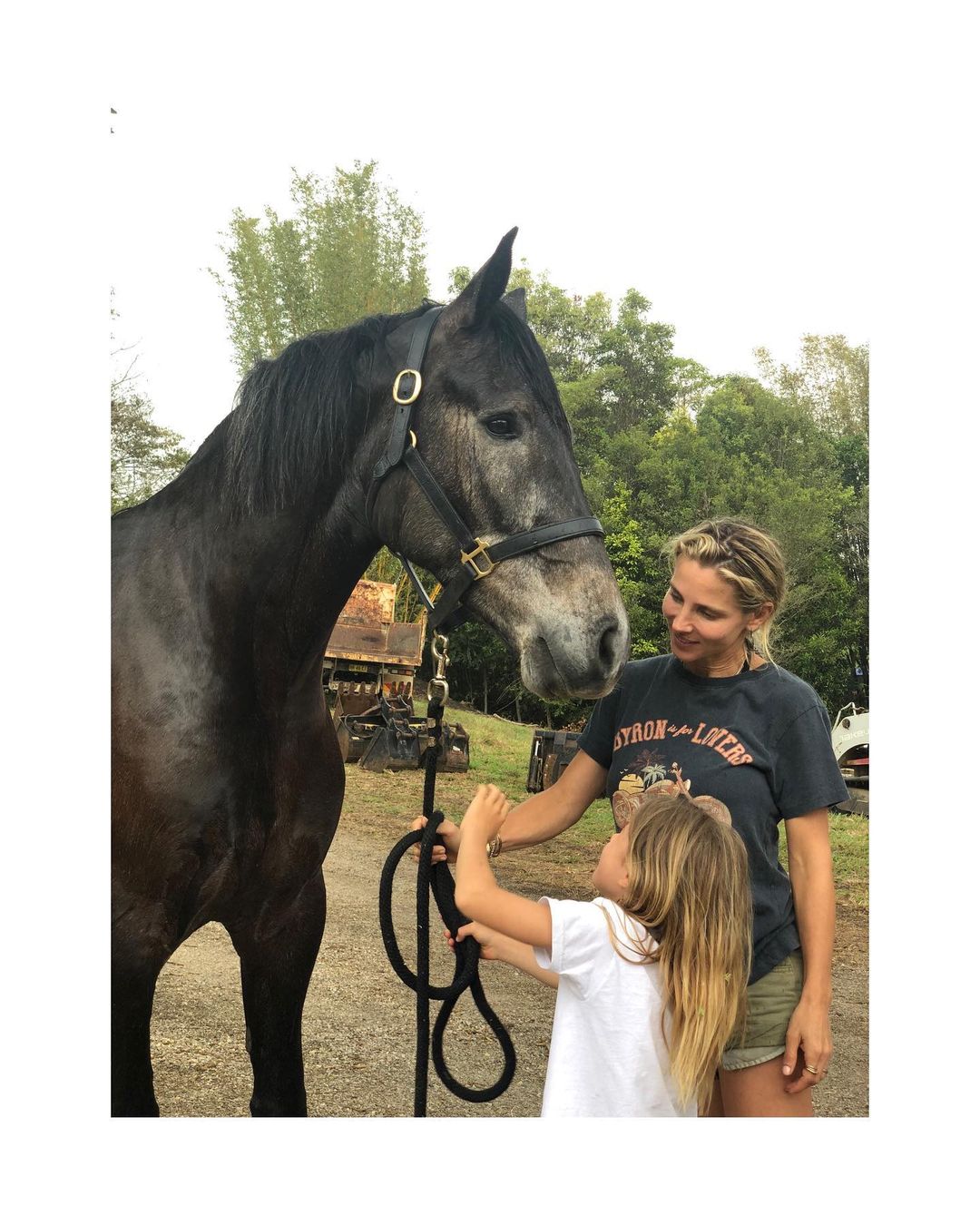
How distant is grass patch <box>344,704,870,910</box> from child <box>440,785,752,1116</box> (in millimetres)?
3447

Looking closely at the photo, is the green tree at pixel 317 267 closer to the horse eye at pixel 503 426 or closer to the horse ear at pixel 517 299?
the horse ear at pixel 517 299

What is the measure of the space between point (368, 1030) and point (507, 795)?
1.94 m

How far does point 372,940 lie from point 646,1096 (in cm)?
373

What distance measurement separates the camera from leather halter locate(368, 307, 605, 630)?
1.51m

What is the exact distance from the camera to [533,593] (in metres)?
1.51

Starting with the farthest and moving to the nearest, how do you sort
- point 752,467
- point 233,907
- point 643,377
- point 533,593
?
point 752,467, point 643,377, point 233,907, point 533,593

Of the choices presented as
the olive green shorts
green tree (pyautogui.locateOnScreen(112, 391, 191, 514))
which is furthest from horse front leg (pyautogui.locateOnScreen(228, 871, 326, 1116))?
green tree (pyautogui.locateOnScreen(112, 391, 191, 514))

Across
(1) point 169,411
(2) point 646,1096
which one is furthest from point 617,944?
(1) point 169,411

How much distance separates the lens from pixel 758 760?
147 cm

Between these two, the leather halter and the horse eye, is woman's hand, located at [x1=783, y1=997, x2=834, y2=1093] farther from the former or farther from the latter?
the horse eye

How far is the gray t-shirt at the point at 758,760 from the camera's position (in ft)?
4.80

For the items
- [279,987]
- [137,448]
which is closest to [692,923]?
[279,987]

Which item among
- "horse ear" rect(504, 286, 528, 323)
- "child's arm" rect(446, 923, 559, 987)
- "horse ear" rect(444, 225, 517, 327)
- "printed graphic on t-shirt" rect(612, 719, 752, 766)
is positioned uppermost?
"horse ear" rect(504, 286, 528, 323)
